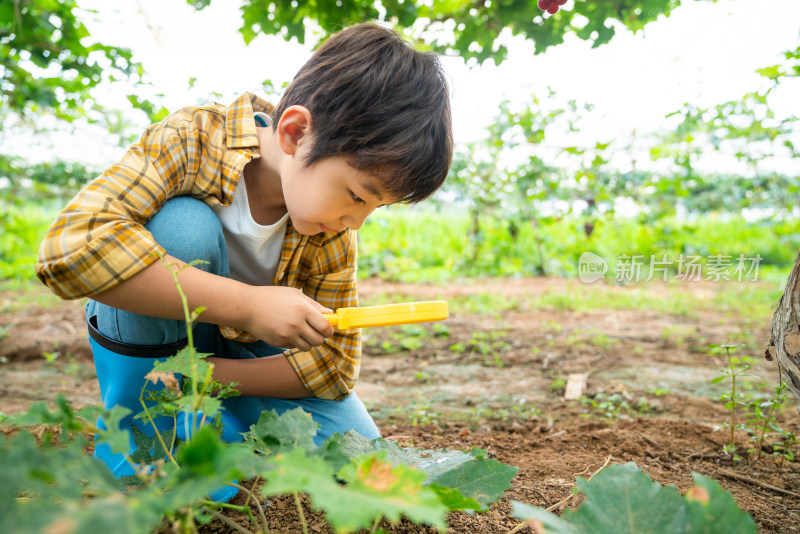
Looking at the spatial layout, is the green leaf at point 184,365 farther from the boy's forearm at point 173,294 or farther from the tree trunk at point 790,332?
the tree trunk at point 790,332

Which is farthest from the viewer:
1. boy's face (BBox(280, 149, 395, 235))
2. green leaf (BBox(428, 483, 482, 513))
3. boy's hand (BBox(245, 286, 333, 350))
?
boy's face (BBox(280, 149, 395, 235))

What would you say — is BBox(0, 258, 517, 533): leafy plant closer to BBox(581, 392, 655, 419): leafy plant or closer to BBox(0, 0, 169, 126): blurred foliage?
BBox(581, 392, 655, 419): leafy plant

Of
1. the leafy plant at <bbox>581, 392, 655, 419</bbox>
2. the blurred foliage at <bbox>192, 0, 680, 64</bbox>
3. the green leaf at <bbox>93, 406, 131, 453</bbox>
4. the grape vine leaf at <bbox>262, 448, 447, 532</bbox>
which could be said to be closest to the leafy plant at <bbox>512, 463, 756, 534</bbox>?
the grape vine leaf at <bbox>262, 448, 447, 532</bbox>

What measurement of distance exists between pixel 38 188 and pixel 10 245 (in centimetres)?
69

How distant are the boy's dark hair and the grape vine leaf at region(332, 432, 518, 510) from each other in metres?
0.57

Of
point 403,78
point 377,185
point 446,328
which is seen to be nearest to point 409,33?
point 446,328

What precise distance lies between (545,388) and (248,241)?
4.09 feet

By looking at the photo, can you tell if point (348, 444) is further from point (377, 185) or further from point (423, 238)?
point (423, 238)

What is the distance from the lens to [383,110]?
3.95ft

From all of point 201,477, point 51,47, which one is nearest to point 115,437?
point 201,477

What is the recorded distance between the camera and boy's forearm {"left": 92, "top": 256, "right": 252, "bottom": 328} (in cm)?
99

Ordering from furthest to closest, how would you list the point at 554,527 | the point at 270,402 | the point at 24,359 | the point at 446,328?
the point at 446,328 → the point at 24,359 → the point at 270,402 → the point at 554,527

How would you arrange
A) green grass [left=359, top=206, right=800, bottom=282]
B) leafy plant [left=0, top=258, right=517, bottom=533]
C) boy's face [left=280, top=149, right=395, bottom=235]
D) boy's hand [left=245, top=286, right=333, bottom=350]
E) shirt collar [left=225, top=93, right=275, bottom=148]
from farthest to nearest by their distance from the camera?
green grass [left=359, top=206, right=800, bottom=282] < shirt collar [left=225, top=93, right=275, bottom=148] < boy's face [left=280, top=149, right=395, bottom=235] < boy's hand [left=245, top=286, right=333, bottom=350] < leafy plant [left=0, top=258, right=517, bottom=533]

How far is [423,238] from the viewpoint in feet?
21.1
